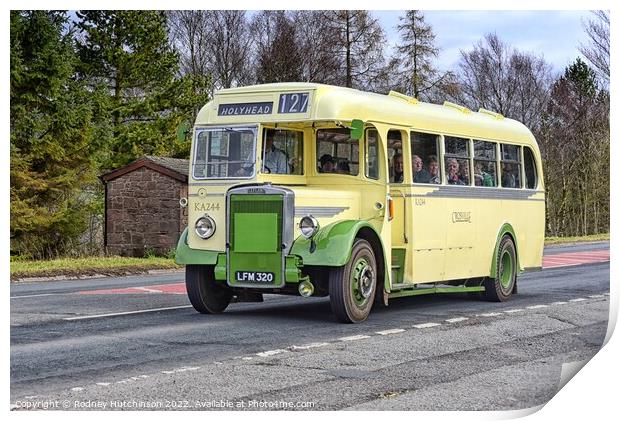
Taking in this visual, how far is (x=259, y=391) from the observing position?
309 inches

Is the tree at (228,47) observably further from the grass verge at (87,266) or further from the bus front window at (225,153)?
the grass verge at (87,266)

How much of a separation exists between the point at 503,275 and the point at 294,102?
4515mm

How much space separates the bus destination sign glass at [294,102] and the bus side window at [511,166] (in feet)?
12.5

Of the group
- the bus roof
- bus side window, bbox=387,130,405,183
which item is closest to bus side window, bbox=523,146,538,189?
the bus roof

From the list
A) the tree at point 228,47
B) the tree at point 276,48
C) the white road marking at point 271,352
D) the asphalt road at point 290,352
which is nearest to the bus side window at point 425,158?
the asphalt road at point 290,352

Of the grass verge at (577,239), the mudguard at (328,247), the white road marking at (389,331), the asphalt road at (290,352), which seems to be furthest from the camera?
the mudguard at (328,247)

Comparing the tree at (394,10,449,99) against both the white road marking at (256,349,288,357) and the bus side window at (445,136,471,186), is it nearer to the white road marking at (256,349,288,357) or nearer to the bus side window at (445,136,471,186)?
the bus side window at (445,136,471,186)

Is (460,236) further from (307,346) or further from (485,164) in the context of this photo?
(307,346)

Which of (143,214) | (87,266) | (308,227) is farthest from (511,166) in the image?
(143,214)

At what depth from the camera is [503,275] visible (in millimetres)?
14547

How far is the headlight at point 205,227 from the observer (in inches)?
Result: 452

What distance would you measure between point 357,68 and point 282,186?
5.13 feet

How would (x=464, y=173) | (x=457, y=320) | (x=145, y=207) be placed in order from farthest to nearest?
(x=145, y=207) → (x=464, y=173) → (x=457, y=320)
